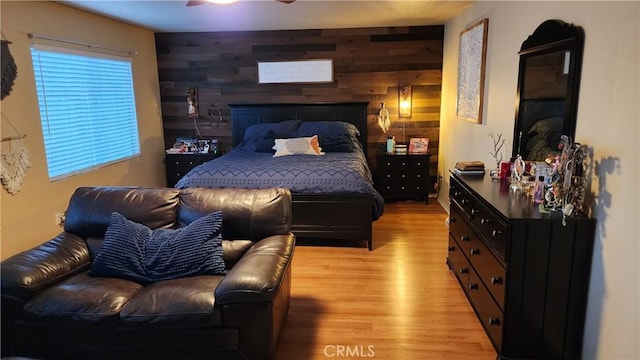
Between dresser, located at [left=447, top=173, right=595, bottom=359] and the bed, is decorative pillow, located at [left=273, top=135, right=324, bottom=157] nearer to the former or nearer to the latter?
the bed

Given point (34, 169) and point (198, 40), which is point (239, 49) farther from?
point (34, 169)

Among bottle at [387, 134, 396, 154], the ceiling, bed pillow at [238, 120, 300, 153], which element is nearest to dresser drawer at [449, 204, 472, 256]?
the ceiling

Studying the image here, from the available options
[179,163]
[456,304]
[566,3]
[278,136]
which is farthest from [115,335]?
[179,163]

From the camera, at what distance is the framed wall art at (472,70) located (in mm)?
3668

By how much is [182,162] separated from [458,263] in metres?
3.94

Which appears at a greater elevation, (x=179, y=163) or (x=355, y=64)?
(x=355, y=64)

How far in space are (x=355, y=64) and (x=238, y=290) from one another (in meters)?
4.15

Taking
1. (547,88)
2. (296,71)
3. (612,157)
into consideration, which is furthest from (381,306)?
(296,71)

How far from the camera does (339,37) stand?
5.34 meters

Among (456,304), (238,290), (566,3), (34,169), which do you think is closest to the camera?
(238,290)

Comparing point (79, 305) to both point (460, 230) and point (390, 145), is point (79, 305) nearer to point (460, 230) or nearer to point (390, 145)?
point (460, 230)

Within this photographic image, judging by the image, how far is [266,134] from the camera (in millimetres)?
5105

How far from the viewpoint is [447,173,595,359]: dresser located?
1979 millimetres

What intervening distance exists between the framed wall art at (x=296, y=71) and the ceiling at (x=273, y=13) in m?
0.45
